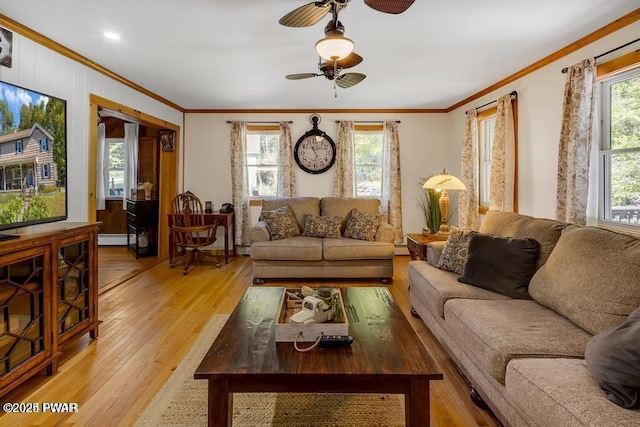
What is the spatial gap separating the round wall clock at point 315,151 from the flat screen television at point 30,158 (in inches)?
138

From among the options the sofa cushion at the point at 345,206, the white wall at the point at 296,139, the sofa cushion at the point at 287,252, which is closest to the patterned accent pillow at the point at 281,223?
the sofa cushion at the point at 287,252

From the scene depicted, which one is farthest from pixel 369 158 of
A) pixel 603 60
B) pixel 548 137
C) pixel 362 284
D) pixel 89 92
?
pixel 89 92

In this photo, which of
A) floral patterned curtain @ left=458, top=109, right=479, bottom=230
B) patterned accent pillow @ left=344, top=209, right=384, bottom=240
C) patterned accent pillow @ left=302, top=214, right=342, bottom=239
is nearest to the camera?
patterned accent pillow @ left=344, top=209, right=384, bottom=240

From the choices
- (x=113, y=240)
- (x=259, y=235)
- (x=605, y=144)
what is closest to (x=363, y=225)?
(x=259, y=235)

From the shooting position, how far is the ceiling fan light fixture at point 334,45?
6.87ft

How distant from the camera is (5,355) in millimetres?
1947

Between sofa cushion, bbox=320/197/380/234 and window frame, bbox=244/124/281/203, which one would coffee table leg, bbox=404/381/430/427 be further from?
window frame, bbox=244/124/281/203

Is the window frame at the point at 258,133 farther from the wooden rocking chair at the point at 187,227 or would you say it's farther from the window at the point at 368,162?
the window at the point at 368,162

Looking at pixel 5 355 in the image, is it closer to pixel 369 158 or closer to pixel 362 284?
pixel 362 284

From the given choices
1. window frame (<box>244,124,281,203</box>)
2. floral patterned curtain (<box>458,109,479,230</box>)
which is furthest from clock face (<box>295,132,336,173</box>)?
floral patterned curtain (<box>458,109,479,230</box>)

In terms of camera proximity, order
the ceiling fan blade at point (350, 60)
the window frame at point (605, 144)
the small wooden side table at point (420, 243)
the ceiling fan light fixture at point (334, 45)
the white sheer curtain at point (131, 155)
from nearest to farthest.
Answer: the ceiling fan light fixture at point (334, 45)
the ceiling fan blade at point (350, 60)
the window frame at point (605, 144)
the small wooden side table at point (420, 243)
the white sheer curtain at point (131, 155)

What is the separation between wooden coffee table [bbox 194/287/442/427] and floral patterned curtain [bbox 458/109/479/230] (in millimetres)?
3390

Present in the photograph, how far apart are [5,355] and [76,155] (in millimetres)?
2051

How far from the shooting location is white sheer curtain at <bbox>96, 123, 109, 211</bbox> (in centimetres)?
646
